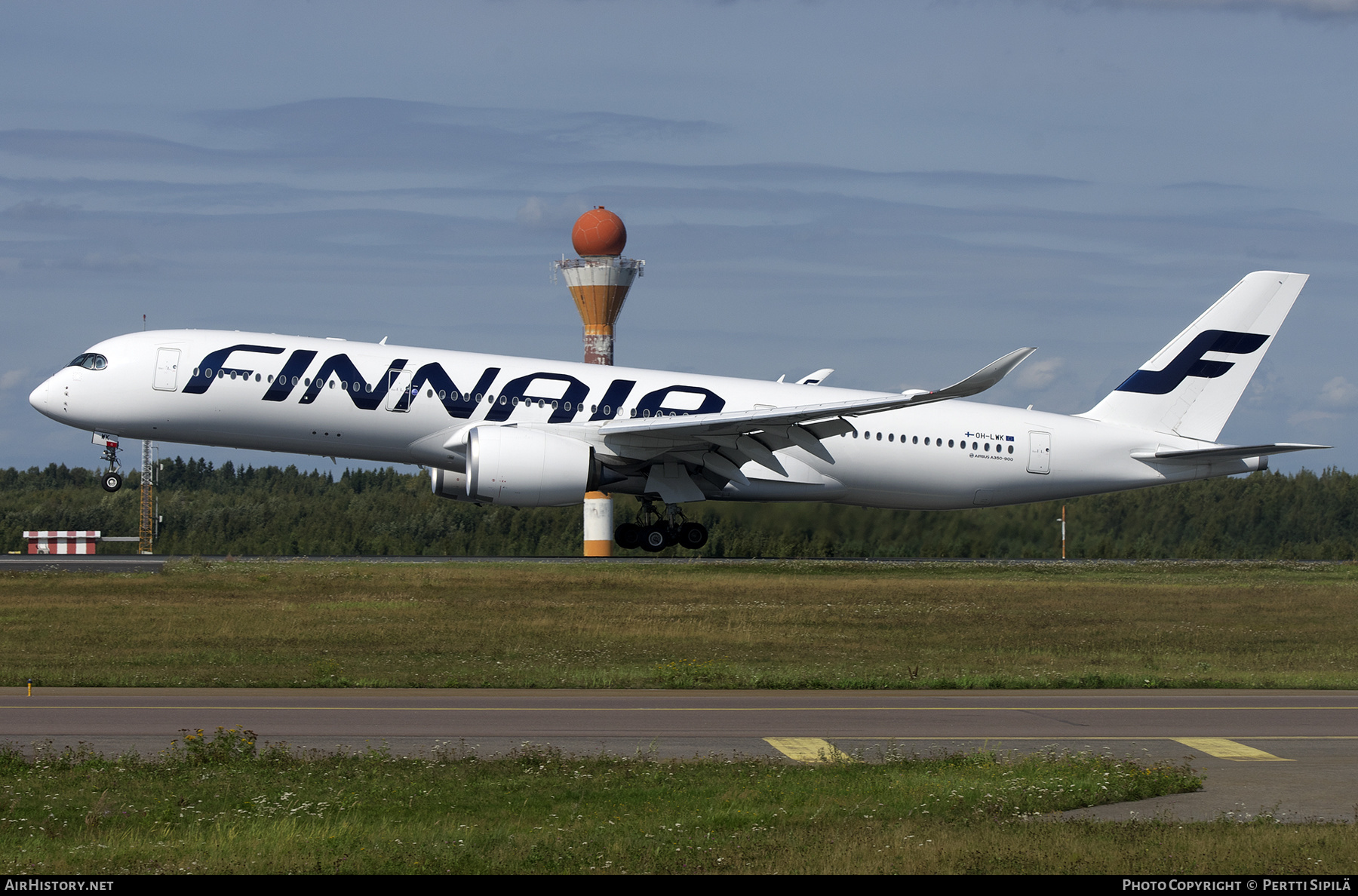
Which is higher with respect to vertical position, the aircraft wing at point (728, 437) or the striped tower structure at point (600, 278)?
the striped tower structure at point (600, 278)

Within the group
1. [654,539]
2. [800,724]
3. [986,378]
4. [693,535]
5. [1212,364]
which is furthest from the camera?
[1212,364]

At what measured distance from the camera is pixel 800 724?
14250 millimetres

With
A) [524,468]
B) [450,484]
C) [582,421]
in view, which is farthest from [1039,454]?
[450,484]

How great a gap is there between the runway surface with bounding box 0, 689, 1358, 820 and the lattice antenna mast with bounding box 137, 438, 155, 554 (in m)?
31.6

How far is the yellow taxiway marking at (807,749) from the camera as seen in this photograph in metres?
11.9

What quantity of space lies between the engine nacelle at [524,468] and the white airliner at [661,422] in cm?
4

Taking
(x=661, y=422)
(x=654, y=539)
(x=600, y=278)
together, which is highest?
(x=600, y=278)

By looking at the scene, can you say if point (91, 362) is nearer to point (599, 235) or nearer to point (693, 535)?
point (693, 535)

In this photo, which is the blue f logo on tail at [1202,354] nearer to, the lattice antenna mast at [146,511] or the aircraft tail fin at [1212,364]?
the aircraft tail fin at [1212,364]

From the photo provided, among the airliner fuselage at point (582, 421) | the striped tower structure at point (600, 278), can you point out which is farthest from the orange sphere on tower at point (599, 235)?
the airliner fuselage at point (582, 421)

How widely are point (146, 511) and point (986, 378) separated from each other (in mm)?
30820

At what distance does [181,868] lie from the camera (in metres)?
7.99

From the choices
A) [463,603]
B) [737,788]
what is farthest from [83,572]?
[737,788]
